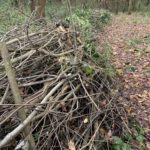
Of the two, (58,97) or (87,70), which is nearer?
(58,97)

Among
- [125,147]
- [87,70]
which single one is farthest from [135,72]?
[125,147]

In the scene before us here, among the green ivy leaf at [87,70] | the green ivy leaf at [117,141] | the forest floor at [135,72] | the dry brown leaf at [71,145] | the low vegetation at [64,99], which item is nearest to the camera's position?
the dry brown leaf at [71,145]

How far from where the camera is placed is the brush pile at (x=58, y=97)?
3.30 meters

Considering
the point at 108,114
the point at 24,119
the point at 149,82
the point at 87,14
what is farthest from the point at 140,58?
the point at 87,14

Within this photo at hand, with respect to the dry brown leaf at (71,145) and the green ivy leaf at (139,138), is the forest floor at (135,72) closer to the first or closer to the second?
the green ivy leaf at (139,138)

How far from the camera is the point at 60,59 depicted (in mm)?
4344

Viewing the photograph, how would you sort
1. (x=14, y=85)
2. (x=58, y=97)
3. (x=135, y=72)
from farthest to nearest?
(x=135, y=72)
(x=58, y=97)
(x=14, y=85)

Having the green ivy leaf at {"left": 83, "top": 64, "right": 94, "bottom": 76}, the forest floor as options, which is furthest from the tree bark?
the forest floor

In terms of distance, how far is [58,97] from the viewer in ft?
11.7

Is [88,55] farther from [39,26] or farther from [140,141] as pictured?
[140,141]

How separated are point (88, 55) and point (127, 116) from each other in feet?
4.53

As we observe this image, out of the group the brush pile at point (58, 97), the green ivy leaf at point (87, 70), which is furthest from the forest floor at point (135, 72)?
the green ivy leaf at point (87, 70)

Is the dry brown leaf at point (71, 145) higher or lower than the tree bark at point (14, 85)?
lower

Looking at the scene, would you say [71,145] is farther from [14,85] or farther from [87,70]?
[87,70]
